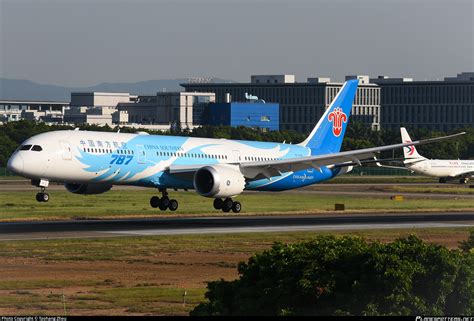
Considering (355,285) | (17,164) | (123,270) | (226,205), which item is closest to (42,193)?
(17,164)

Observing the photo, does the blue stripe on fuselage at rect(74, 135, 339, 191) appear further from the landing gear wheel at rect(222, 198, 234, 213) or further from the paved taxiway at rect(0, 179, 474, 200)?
the paved taxiway at rect(0, 179, 474, 200)

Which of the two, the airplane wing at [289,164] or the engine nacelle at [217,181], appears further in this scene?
the airplane wing at [289,164]

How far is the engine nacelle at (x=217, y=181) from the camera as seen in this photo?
69.3 metres

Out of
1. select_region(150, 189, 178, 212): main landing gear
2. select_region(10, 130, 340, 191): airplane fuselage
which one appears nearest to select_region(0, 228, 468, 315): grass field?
select_region(10, 130, 340, 191): airplane fuselage

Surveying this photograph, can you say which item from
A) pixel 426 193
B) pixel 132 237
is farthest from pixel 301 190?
pixel 132 237

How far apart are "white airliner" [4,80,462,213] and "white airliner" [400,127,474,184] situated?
64071 mm

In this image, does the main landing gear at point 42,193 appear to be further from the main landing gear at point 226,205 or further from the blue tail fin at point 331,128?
the blue tail fin at point 331,128

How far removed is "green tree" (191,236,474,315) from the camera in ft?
96.6

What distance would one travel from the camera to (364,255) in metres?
30.9

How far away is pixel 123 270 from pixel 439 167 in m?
106

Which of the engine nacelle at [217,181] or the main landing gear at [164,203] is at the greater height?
the engine nacelle at [217,181]

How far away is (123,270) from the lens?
45.5m

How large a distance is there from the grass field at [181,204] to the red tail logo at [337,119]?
6.46 m

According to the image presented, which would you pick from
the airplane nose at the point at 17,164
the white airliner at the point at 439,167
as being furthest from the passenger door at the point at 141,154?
the white airliner at the point at 439,167
